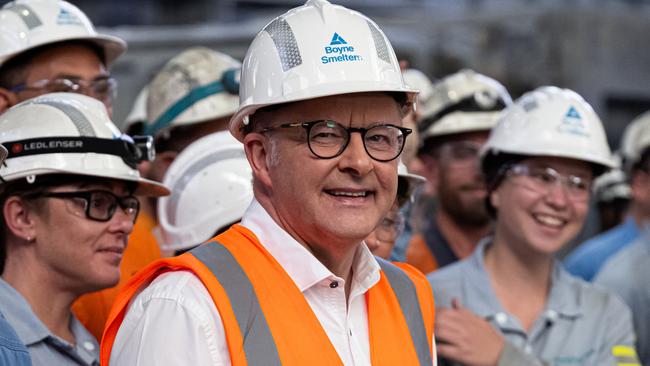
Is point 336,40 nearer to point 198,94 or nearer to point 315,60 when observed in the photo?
point 315,60

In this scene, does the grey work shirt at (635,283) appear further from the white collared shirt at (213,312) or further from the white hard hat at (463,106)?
the white collared shirt at (213,312)

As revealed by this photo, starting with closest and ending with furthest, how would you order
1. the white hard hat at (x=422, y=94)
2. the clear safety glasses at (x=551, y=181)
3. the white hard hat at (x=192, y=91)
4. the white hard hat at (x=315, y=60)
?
the white hard hat at (x=315, y=60) → the clear safety glasses at (x=551, y=181) → the white hard hat at (x=192, y=91) → the white hard hat at (x=422, y=94)

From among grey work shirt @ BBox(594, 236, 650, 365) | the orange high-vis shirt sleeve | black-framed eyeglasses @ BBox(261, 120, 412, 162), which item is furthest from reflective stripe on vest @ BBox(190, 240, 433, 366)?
grey work shirt @ BBox(594, 236, 650, 365)

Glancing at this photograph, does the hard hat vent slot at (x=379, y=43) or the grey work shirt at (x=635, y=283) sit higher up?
the hard hat vent slot at (x=379, y=43)

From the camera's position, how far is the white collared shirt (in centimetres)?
254

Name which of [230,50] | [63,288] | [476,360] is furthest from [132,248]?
[230,50]

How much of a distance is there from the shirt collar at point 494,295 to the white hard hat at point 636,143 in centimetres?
253

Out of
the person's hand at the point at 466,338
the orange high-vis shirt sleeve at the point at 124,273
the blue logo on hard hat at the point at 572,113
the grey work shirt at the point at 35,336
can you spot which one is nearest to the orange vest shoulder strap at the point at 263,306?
the grey work shirt at the point at 35,336

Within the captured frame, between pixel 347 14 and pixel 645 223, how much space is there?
4.75 meters

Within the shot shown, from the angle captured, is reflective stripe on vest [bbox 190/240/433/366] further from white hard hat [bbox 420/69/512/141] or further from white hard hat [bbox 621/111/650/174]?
white hard hat [bbox 621/111/650/174]

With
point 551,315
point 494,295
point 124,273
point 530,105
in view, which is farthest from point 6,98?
point 551,315

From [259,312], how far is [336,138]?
48 centimetres

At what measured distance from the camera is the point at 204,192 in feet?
14.3

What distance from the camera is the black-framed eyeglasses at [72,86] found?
4473mm
